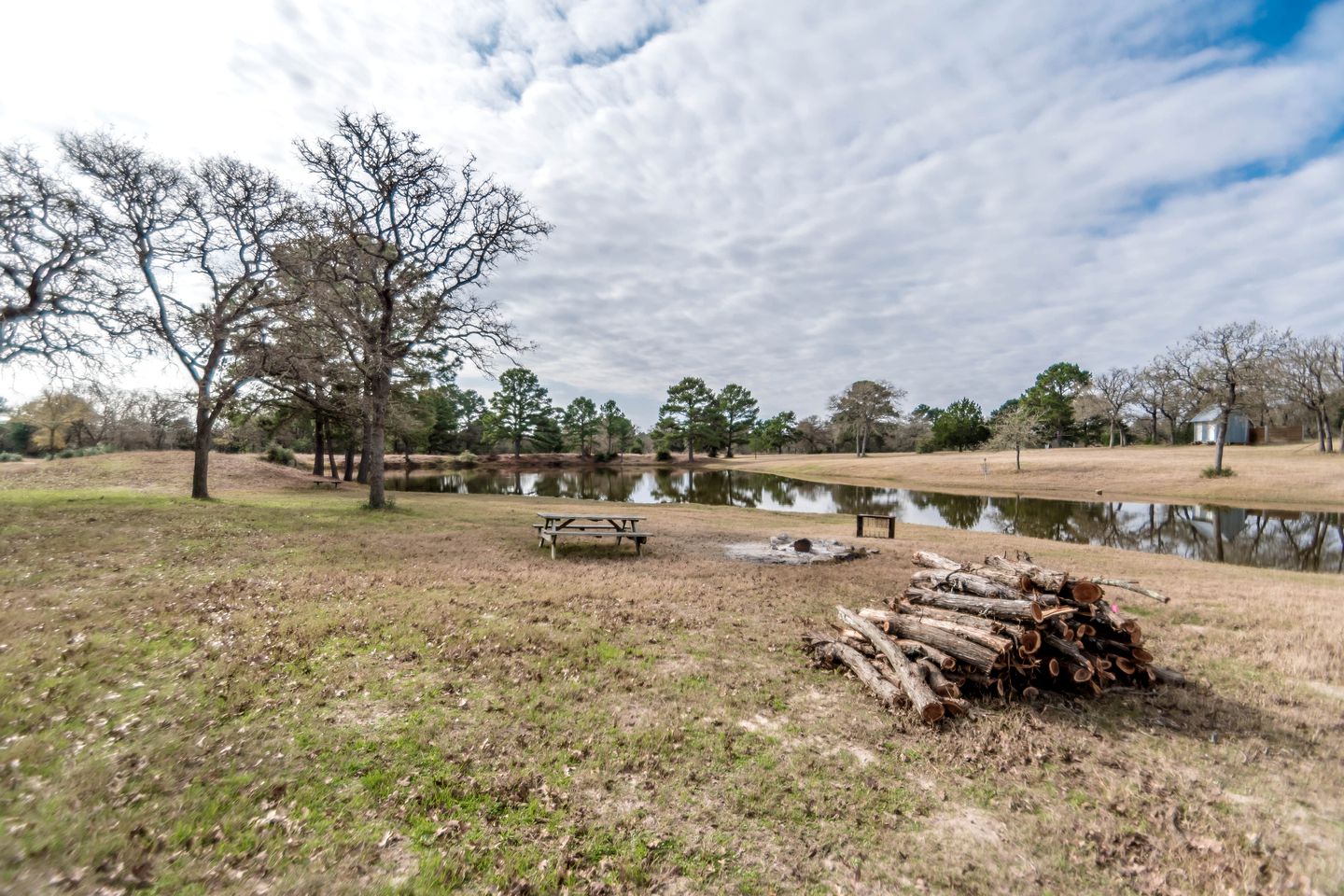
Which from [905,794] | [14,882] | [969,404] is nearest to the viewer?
[14,882]

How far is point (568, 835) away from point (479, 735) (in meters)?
1.39

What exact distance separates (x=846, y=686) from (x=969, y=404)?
279ft

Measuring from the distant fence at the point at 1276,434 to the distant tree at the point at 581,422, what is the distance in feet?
252

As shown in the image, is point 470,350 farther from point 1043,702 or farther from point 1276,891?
point 1276,891

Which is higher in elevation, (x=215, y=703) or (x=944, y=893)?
(x=215, y=703)

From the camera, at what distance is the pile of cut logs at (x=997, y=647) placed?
5.35 m

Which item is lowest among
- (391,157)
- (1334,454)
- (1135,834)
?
(1135,834)

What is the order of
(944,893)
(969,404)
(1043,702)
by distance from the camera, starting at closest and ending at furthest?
Result: (944,893) → (1043,702) → (969,404)

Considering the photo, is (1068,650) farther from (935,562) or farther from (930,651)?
(935,562)

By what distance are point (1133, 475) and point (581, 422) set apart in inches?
2241

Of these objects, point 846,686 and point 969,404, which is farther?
point 969,404

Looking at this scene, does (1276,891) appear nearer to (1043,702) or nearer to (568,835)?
(1043,702)

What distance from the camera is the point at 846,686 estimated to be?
5.69 metres

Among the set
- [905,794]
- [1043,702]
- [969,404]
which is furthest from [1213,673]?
[969,404]
